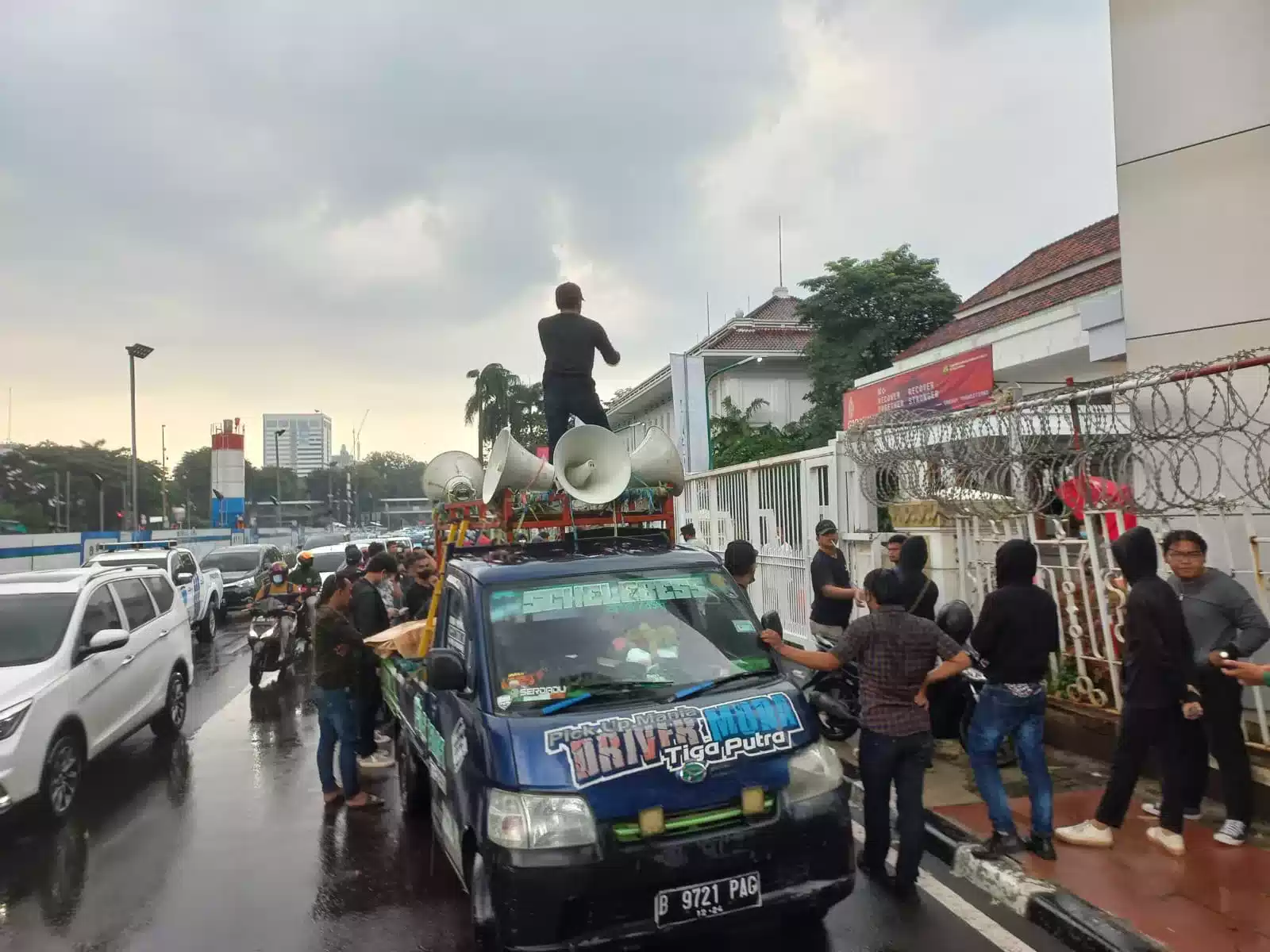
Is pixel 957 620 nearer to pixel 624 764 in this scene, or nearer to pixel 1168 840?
pixel 1168 840

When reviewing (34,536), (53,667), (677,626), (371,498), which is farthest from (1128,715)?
(371,498)

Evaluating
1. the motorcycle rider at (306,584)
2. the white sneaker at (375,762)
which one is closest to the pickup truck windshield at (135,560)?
the motorcycle rider at (306,584)

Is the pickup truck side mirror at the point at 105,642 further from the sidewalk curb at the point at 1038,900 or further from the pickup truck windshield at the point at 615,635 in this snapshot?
the sidewalk curb at the point at 1038,900

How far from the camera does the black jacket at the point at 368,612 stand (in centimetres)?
707

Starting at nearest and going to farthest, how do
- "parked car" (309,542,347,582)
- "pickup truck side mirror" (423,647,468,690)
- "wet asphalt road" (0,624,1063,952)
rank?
"pickup truck side mirror" (423,647,468,690)
"wet asphalt road" (0,624,1063,952)
"parked car" (309,542,347,582)

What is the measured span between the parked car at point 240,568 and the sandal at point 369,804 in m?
13.2

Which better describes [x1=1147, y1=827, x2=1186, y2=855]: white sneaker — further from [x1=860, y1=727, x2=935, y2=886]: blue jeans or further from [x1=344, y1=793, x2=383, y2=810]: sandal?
[x1=344, y1=793, x2=383, y2=810]: sandal

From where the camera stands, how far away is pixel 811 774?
12.5 feet

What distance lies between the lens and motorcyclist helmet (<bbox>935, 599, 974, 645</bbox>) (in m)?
5.88

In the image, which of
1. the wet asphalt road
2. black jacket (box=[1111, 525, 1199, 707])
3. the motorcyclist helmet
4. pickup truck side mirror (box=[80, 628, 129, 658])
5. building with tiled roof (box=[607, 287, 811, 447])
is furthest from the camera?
building with tiled roof (box=[607, 287, 811, 447])

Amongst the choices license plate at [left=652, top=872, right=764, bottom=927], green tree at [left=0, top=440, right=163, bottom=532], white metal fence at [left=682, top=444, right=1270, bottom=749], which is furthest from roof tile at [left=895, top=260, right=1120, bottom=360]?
green tree at [left=0, top=440, right=163, bottom=532]

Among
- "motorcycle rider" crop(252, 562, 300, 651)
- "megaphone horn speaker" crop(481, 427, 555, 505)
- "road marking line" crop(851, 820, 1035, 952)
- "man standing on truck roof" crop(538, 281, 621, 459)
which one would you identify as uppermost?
"man standing on truck roof" crop(538, 281, 621, 459)

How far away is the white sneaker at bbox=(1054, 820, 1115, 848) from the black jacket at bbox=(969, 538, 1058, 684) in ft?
3.08

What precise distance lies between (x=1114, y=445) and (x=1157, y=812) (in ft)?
7.45
